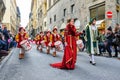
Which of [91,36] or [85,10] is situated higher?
[85,10]

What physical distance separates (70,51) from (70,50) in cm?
4

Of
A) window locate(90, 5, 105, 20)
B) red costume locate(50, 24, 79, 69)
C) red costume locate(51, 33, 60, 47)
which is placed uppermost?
window locate(90, 5, 105, 20)

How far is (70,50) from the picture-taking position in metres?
10.7

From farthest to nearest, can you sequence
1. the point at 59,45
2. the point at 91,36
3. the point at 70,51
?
the point at 59,45 < the point at 91,36 < the point at 70,51

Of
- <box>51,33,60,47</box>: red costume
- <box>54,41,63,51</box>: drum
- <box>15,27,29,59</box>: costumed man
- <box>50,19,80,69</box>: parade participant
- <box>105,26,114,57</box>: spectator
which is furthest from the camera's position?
<box>51,33,60,47</box>: red costume

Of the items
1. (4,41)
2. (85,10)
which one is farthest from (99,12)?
(4,41)

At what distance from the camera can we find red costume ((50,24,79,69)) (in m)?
10.5

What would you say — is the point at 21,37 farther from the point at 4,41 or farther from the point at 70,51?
the point at 70,51

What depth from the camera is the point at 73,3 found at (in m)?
34.1

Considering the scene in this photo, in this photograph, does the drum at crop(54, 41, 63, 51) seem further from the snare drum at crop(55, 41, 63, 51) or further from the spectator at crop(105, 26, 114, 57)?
the spectator at crop(105, 26, 114, 57)

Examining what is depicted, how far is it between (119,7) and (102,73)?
15153mm

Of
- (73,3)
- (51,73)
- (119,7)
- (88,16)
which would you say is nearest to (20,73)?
(51,73)

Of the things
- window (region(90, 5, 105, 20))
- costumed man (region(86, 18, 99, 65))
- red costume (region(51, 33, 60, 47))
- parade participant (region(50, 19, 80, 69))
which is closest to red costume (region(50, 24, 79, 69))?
A: parade participant (region(50, 19, 80, 69))

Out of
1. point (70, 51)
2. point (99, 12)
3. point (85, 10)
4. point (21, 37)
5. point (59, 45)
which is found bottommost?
point (70, 51)
